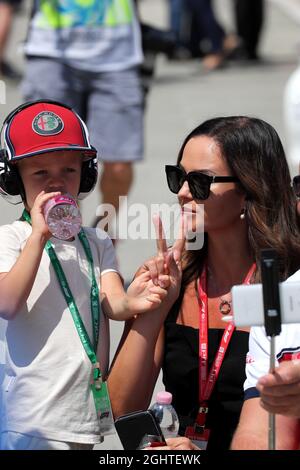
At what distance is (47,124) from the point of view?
3.16 m

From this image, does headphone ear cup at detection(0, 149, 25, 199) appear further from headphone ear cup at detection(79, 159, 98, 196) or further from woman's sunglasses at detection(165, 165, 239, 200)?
woman's sunglasses at detection(165, 165, 239, 200)

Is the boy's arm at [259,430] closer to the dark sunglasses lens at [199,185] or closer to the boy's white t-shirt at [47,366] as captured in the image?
the boy's white t-shirt at [47,366]

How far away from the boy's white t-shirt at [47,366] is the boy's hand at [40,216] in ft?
0.40

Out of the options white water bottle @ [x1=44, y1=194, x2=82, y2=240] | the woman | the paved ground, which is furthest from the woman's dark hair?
the paved ground

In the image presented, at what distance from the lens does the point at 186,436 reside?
325cm

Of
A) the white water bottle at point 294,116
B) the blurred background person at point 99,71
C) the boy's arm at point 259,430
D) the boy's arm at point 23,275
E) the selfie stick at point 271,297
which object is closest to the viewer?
the selfie stick at point 271,297

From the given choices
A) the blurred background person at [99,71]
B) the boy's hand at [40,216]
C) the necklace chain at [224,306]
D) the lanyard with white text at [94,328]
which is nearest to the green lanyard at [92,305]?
the lanyard with white text at [94,328]

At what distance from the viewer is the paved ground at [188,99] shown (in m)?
7.83

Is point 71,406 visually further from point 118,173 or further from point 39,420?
point 118,173

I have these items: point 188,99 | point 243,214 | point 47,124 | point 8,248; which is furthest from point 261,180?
point 188,99

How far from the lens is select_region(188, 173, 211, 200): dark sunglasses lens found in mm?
3383

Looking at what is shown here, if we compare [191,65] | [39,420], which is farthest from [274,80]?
[39,420]

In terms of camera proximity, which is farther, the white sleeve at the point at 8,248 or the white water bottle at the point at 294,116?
the white water bottle at the point at 294,116
